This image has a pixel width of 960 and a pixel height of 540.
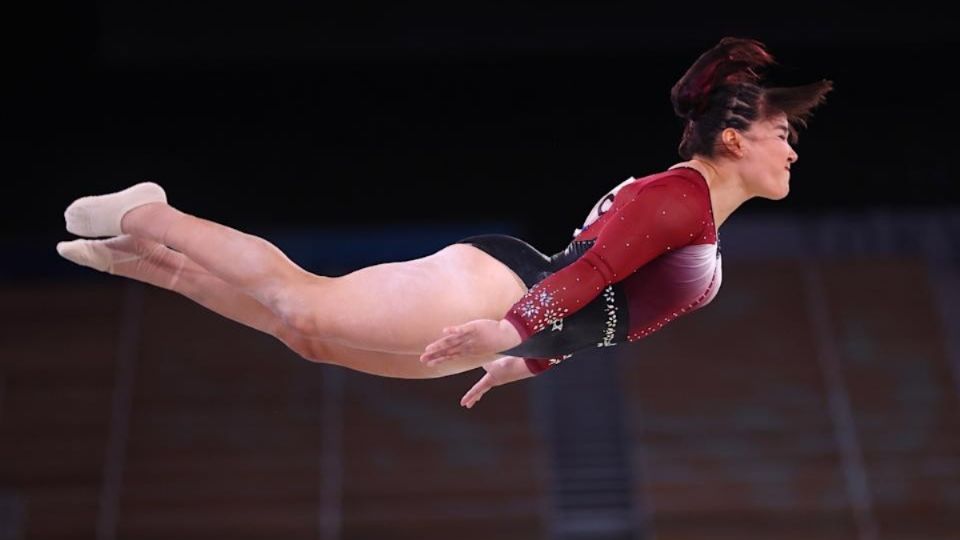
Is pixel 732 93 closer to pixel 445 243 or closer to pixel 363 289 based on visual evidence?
pixel 363 289

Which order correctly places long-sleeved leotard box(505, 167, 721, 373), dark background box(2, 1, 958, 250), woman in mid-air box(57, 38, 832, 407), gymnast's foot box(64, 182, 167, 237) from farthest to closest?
dark background box(2, 1, 958, 250), gymnast's foot box(64, 182, 167, 237), woman in mid-air box(57, 38, 832, 407), long-sleeved leotard box(505, 167, 721, 373)

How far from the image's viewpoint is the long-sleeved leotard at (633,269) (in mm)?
2379

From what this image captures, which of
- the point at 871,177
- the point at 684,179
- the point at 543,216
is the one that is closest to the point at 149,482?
the point at 543,216

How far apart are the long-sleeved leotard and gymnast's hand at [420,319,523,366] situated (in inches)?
2.1

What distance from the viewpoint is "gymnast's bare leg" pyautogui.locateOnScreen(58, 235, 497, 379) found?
2.90 metres

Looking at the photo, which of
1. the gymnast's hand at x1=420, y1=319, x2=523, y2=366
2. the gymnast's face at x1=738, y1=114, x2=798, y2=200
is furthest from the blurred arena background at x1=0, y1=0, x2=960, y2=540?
the gymnast's hand at x1=420, y1=319, x2=523, y2=366

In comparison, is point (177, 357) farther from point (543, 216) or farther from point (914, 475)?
point (914, 475)

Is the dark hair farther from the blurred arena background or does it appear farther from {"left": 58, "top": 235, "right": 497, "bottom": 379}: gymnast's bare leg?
the blurred arena background

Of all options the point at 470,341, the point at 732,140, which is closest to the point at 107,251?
the point at 470,341

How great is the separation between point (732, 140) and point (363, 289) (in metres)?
0.97

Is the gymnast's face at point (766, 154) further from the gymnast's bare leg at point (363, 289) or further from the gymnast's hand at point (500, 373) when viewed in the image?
the gymnast's hand at point (500, 373)

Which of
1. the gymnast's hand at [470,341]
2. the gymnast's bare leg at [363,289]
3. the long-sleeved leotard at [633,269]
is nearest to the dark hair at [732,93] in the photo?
the long-sleeved leotard at [633,269]

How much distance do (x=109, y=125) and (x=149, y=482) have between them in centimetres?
213

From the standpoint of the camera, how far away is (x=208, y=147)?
5.67 metres
